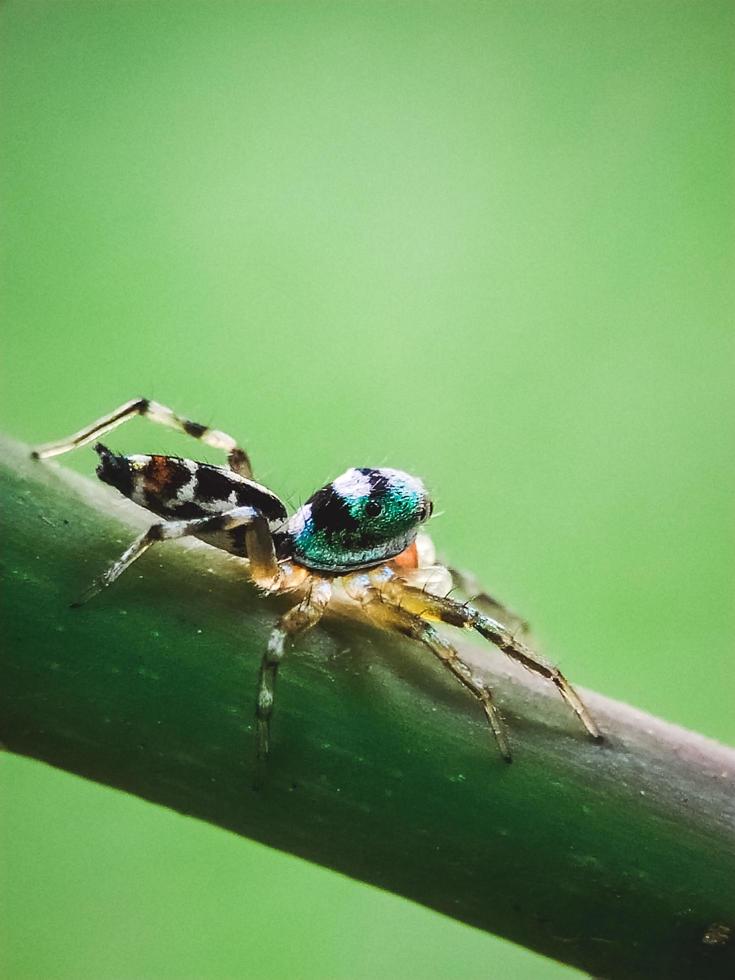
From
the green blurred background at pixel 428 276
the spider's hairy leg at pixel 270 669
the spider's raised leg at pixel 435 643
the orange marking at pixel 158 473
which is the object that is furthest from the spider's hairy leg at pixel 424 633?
the green blurred background at pixel 428 276

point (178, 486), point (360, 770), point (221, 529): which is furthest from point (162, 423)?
point (360, 770)

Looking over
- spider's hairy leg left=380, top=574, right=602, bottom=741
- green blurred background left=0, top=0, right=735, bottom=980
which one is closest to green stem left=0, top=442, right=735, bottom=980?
spider's hairy leg left=380, top=574, right=602, bottom=741

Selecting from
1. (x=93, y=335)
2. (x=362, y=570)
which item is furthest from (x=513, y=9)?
(x=362, y=570)

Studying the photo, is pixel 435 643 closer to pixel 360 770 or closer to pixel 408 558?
pixel 360 770

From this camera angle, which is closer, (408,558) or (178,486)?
(178,486)

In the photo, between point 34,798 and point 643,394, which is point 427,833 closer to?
point 34,798

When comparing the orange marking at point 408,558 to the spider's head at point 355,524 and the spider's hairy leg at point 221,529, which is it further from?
the spider's hairy leg at point 221,529
